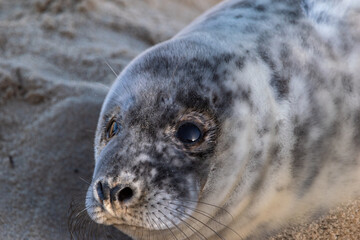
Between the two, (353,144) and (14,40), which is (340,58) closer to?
(353,144)

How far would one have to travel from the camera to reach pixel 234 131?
6.40 feet

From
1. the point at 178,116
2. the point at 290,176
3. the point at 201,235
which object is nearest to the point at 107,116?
the point at 178,116

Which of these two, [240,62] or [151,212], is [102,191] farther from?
[240,62]

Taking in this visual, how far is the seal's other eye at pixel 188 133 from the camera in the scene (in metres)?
1.93

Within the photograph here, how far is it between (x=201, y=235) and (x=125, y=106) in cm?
62

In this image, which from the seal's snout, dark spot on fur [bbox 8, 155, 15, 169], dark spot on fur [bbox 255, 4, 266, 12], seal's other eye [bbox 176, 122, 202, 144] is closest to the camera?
the seal's snout

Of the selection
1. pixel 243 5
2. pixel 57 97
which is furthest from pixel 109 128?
pixel 57 97

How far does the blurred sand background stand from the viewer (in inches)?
94.7

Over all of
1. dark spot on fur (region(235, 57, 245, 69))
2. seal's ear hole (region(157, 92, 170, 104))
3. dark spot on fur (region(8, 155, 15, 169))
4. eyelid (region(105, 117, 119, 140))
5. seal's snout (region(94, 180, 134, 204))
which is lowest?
dark spot on fur (region(8, 155, 15, 169))

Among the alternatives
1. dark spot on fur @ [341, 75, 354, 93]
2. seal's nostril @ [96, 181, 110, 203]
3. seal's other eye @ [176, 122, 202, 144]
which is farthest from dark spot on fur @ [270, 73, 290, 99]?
seal's nostril @ [96, 181, 110, 203]

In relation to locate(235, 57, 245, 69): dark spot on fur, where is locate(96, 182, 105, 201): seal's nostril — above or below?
below

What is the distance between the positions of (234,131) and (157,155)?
1.01 ft

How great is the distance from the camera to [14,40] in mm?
3354

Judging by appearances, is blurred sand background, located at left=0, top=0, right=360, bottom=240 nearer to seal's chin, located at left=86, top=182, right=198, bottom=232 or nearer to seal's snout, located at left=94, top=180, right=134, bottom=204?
seal's chin, located at left=86, top=182, right=198, bottom=232
